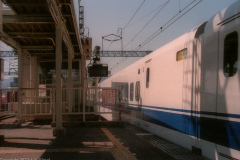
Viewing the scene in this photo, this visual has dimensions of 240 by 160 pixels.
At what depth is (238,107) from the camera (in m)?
4.16

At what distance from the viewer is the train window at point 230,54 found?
4391mm

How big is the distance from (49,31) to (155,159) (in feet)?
20.3

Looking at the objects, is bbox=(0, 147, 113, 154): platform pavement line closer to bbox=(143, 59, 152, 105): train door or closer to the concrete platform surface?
the concrete platform surface

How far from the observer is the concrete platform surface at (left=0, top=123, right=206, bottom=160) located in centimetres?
577

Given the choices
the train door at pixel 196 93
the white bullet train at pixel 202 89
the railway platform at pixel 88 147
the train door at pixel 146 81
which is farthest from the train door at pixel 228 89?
the train door at pixel 146 81

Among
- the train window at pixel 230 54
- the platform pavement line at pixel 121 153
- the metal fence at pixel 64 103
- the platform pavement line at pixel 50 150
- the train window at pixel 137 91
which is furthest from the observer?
the metal fence at pixel 64 103

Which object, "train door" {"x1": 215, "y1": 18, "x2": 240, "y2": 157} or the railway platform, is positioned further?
the railway platform

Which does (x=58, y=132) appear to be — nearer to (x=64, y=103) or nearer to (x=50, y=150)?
(x=50, y=150)

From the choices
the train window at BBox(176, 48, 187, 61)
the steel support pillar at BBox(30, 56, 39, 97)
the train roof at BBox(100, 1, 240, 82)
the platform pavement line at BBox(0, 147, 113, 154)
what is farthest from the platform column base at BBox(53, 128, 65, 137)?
the steel support pillar at BBox(30, 56, 39, 97)

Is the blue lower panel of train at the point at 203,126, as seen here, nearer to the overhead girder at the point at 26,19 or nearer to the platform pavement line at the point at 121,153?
the platform pavement line at the point at 121,153

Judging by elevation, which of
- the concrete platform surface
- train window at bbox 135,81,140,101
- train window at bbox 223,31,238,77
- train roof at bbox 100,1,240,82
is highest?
train roof at bbox 100,1,240,82

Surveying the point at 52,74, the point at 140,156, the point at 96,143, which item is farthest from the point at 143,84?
the point at 52,74

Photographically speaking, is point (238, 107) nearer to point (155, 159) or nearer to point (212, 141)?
point (212, 141)

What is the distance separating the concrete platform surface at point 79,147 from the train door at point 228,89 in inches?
58.4
